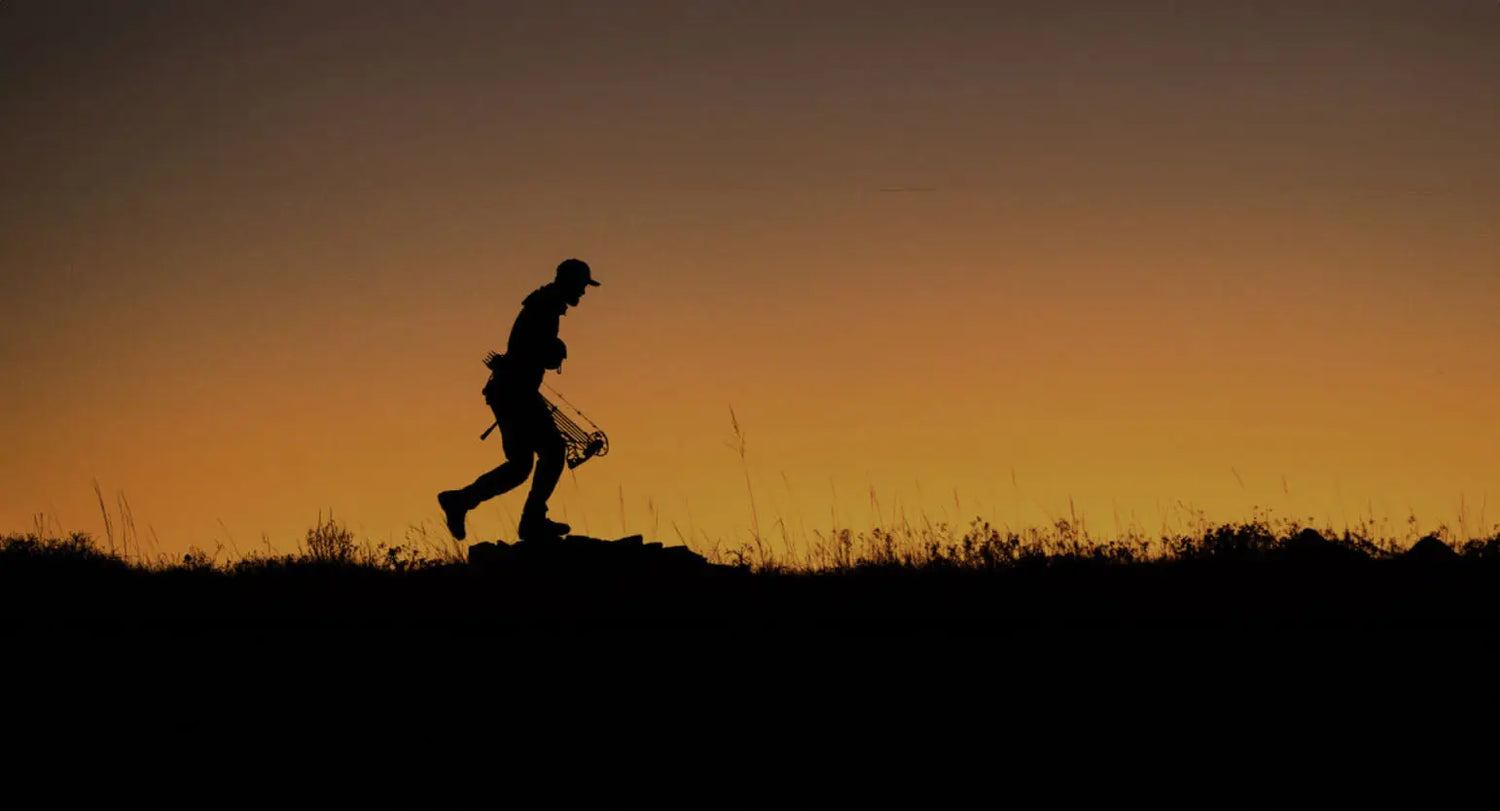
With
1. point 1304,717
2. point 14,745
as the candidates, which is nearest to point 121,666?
point 14,745

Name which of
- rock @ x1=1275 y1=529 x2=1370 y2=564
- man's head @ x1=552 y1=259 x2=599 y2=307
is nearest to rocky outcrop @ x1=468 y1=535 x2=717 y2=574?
man's head @ x1=552 y1=259 x2=599 y2=307

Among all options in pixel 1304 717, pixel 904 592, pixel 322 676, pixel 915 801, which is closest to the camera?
pixel 915 801

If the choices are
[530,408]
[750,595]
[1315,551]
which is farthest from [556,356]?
[1315,551]

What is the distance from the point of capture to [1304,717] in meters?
8.35

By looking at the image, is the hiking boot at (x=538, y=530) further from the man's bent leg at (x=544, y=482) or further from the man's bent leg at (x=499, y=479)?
the man's bent leg at (x=499, y=479)

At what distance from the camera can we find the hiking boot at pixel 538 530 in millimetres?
12969

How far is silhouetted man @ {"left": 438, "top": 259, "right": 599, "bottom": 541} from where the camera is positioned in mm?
12992

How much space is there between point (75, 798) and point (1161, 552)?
384 inches

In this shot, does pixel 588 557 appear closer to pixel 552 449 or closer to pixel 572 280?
pixel 552 449

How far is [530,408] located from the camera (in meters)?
13.1

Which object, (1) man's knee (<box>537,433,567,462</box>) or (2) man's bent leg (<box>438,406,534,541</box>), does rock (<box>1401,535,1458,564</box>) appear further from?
(2) man's bent leg (<box>438,406,534,541</box>)

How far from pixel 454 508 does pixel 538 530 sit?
91 cm

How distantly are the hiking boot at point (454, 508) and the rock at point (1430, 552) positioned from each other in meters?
9.22

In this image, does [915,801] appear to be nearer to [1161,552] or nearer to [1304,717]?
[1304,717]
